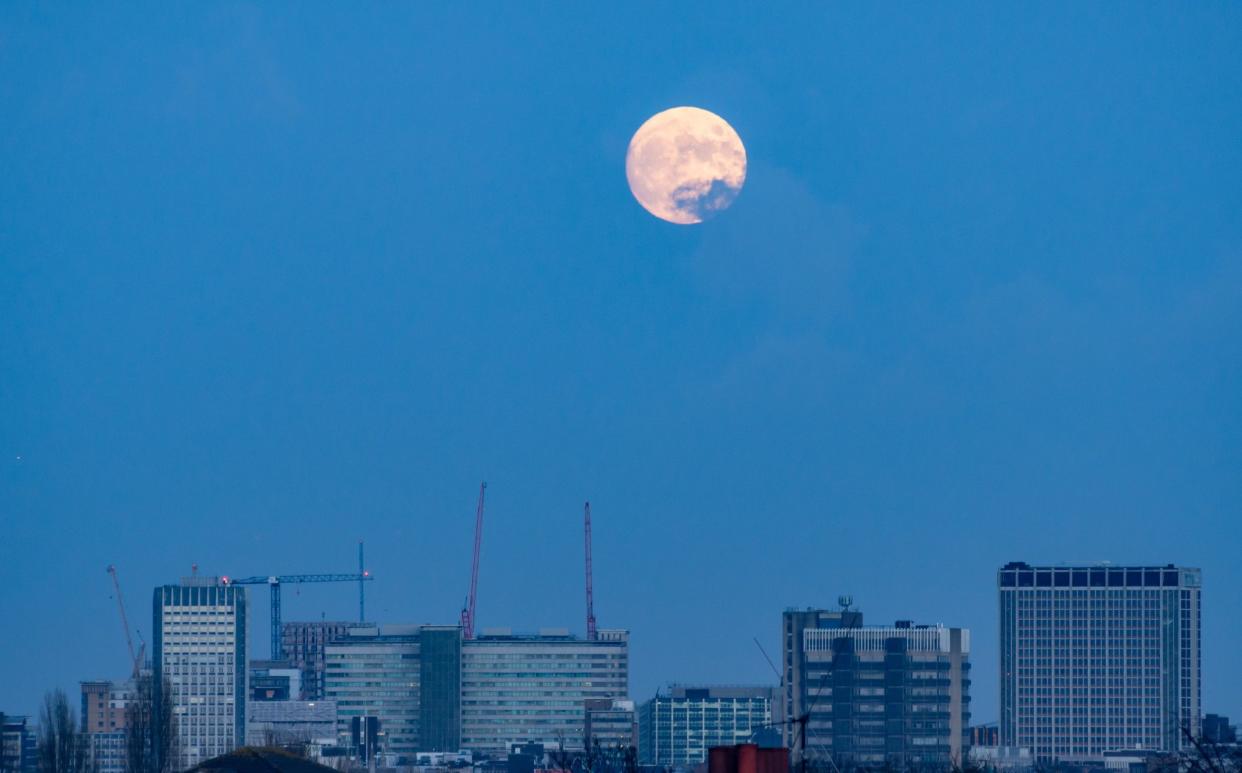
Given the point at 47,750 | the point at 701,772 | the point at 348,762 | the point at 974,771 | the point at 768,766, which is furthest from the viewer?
the point at 348,762

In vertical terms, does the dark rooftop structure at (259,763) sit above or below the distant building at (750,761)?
below

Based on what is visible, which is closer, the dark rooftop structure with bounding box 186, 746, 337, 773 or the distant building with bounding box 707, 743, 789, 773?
the distant building with bounding box 707, 743, 789, 773

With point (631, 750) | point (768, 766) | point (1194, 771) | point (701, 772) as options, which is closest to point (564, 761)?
point (631, 750)

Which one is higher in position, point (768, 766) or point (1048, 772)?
point (768, 766)

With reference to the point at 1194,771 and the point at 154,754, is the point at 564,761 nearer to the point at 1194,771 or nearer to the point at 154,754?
the point at 154,754

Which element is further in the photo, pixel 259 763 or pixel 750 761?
pixel 259 763

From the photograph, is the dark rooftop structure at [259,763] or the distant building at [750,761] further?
the dark rooftop structure at [259,763]

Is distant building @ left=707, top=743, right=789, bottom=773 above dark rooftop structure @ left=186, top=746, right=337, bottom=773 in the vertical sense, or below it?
above

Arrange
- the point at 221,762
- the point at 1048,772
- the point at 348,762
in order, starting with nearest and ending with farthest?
the point at 221,762, the point at 1048,772, the point at 348,762

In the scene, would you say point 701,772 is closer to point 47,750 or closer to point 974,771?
point 47,750

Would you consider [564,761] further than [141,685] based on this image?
No

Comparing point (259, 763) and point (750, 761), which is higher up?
point (750, 761)

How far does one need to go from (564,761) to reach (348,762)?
116m

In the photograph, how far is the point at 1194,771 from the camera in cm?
2864
